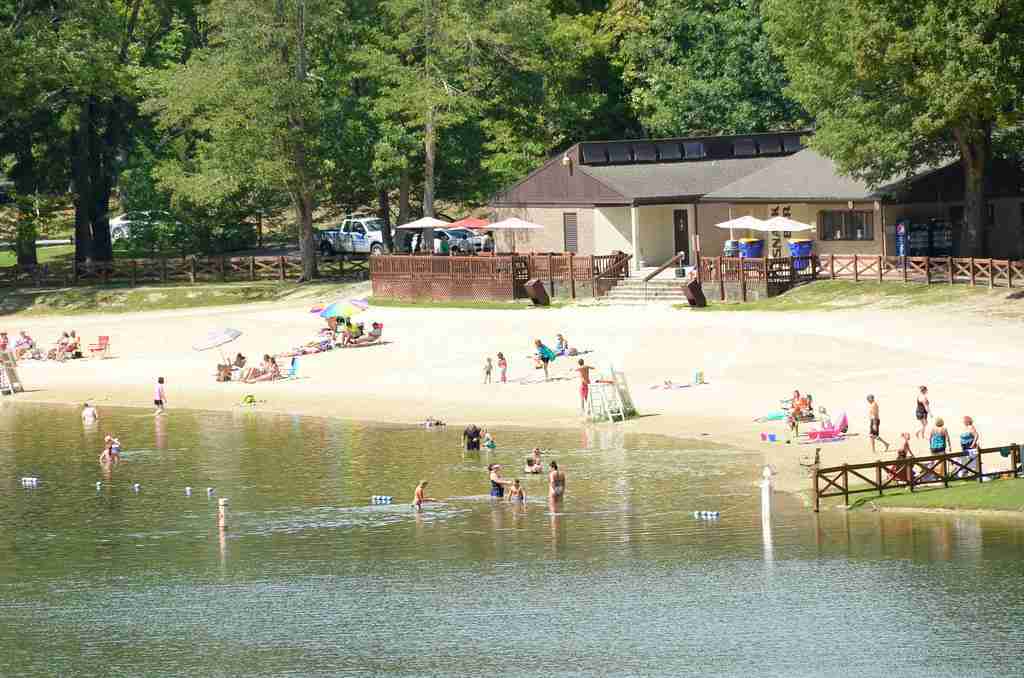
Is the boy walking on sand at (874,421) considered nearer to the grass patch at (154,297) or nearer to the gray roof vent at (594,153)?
the gray roof vent at (594,153)

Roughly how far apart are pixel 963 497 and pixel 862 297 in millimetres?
26468

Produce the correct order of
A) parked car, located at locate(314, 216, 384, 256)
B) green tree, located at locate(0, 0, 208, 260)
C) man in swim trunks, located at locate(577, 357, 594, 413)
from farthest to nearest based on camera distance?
parked car, located at locate(314, 216, 384, 256), green tree, located at locate(0, 0, 208, 260), man in swim trunks, located at locate(577, 357, 594, 413)

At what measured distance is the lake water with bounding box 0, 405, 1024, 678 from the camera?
29188 mm

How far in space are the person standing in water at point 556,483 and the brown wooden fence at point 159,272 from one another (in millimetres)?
46025

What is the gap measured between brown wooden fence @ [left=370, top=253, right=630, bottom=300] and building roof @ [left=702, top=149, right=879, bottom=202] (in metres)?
6.47

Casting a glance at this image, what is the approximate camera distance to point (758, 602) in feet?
104

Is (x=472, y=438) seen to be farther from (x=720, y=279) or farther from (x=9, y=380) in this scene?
(x=9, y=380)

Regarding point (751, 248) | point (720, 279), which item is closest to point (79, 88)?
point (720, 279)

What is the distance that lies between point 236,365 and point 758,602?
33.3m

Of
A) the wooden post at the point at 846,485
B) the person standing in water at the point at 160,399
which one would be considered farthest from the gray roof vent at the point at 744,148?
the wooden post at the point at 846,485

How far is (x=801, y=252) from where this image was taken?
67.6 meters

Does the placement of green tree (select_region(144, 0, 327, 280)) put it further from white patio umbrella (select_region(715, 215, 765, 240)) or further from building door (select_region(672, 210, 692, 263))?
white patio umbrella (select_region(715, 215, 765, 240))

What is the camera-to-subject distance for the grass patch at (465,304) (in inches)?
2758

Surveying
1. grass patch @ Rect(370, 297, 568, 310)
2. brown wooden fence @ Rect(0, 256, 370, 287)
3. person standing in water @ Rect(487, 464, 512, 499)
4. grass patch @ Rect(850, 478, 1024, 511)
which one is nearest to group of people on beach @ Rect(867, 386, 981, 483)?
grass patch @ Rect(850, 478, 1024, 511)
